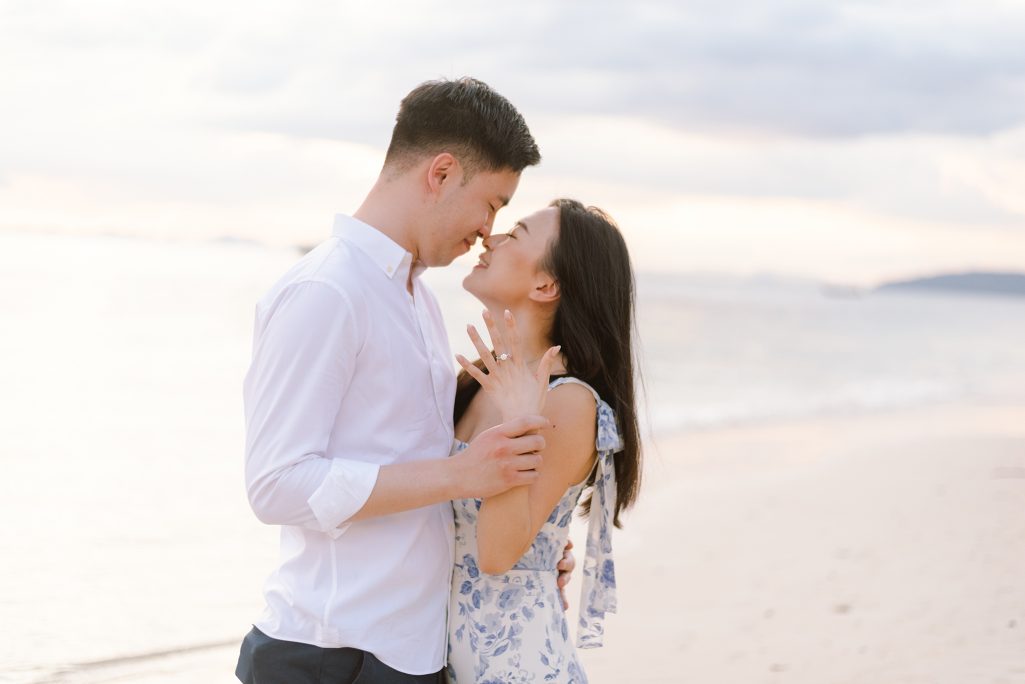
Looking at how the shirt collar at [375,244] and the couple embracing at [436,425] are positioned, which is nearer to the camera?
the couple embracing at [436,425]

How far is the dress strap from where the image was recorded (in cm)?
302

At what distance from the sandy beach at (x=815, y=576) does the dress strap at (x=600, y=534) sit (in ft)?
10.8

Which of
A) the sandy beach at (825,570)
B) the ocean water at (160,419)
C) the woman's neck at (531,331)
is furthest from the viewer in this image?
the ocean water at (160,419)

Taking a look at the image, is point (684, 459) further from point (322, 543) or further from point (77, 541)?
point (322, 543)

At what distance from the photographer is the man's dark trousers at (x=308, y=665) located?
2514 millimetres

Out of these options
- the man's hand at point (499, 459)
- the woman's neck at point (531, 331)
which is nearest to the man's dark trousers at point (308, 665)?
the man's hand at point (499, 459)

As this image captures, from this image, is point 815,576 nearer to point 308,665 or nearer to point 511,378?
point 511,378

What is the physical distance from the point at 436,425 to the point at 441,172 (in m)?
0.64

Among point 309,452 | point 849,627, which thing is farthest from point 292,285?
point 849,627

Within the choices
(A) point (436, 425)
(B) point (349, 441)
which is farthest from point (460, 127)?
(B) point (349, 441)

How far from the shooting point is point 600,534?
3.26 metres

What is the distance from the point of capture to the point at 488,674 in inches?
112

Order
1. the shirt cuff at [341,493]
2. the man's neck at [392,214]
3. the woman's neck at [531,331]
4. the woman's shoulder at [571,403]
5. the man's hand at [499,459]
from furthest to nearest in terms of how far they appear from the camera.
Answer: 1. the woman's neck at [531,331]
2. the woman's shoulder at [571,403]
3. the man's neck at [392,214]
4. the man's hand at [499,459]
5. the shirt cuff at [341,493]

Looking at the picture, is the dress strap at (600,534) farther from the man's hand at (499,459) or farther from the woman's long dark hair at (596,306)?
the man's hand at (499,459)
